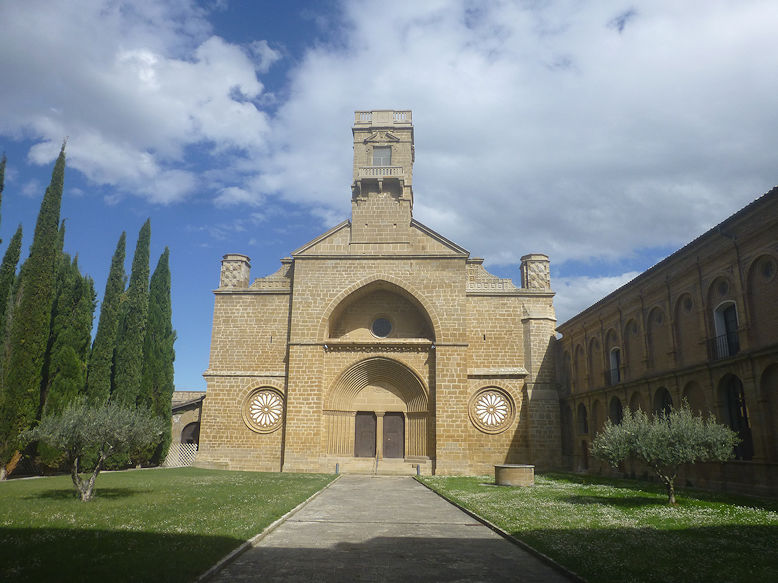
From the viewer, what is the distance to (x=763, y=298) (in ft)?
51.2

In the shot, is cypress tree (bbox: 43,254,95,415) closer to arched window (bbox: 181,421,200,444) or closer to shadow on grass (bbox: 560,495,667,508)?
arched window (bbox: 181,421,200,444)

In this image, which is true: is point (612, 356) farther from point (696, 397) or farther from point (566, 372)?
point (696, 397)

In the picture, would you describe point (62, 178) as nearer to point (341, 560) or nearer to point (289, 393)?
point (289, 393)

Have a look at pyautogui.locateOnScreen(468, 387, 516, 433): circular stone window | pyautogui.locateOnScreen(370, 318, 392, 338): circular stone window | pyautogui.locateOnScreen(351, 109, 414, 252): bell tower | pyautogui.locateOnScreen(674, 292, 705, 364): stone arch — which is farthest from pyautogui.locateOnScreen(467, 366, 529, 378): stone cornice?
pyautogui.locateOnScreen(674, 292, 705, 364): stone arch

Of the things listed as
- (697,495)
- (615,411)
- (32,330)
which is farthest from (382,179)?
(697,495)

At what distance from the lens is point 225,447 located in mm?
26797

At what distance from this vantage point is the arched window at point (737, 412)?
1608 centimetres

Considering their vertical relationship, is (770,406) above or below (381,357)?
below

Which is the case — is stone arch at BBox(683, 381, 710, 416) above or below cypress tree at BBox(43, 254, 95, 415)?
below

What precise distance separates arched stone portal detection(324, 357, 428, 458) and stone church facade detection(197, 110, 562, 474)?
0.06 metres

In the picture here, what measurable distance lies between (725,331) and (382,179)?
57.8 ft

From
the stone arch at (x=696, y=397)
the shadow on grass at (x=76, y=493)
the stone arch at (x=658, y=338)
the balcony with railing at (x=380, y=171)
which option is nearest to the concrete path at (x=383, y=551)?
the shadow on grass at (x=76, y=493)

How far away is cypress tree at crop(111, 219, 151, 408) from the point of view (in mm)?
25797

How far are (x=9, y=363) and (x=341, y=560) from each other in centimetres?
1882
